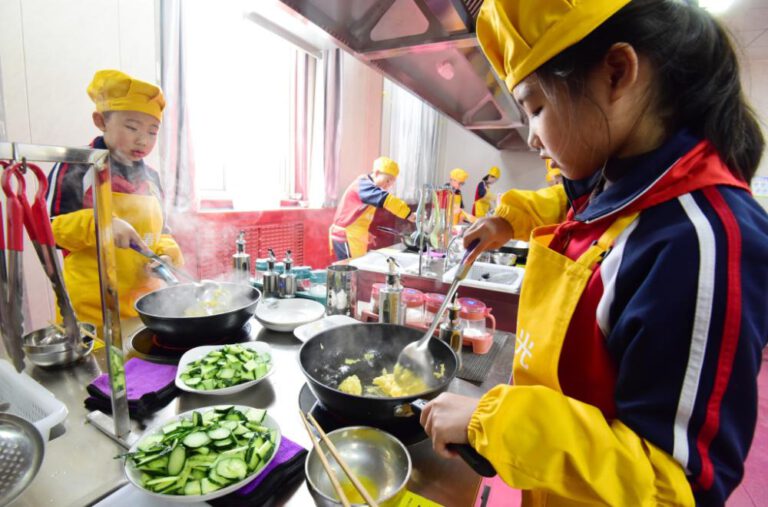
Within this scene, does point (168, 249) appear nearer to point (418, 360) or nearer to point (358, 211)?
point (418, 360)

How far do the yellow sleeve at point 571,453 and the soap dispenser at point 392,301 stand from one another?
713mm

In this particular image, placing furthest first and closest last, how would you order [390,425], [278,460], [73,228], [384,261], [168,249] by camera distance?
1. [384,261]
2. [168,249]
3. [73,228]
4. [390,425]
5. [278,460]

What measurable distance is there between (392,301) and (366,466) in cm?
64

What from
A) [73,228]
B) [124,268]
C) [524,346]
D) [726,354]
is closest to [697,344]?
[726,354]

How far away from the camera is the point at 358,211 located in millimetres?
3842

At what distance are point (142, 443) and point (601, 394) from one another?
86cm

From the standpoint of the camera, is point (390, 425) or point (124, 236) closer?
point (390, 425)

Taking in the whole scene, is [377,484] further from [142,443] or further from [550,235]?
[550,235]

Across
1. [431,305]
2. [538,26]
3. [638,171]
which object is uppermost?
[538,26]

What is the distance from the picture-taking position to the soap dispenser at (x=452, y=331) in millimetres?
1143

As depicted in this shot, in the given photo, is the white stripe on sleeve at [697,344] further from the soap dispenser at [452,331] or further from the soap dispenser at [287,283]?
the soap dispenser at [287,283]

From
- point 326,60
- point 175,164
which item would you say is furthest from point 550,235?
point 326,60

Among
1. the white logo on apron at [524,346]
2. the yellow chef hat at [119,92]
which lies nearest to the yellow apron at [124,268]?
the yellow chef hat at [119,92]

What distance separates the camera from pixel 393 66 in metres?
1.88
